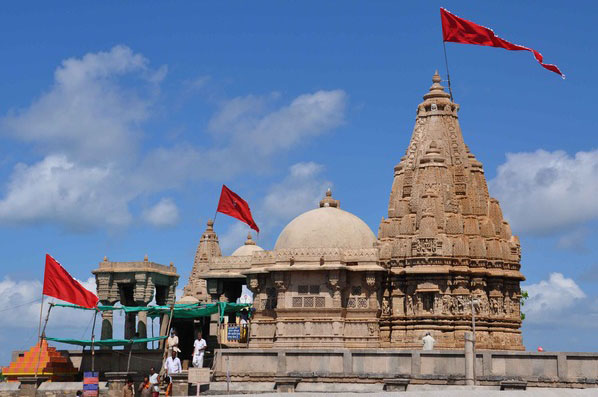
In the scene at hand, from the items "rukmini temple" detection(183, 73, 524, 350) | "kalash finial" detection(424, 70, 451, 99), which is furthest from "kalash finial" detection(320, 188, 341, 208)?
"kalash finial" detection(424, 70, 451, 99)

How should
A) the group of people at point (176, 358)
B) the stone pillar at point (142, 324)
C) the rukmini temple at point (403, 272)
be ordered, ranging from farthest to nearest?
1. the stone pillar at point (142, 324)
2. the rukmini temple at point (403, 272)
3. the group of people at point (176, 358)

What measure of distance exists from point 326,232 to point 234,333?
21.5ft

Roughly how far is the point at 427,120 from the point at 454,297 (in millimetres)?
10376

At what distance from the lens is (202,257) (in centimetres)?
6812

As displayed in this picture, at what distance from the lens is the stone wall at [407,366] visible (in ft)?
109

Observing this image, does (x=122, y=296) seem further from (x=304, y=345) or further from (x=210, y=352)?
(x=304, y=345)

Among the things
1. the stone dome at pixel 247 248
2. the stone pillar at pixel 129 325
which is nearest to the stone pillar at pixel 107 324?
Result: the stone pillar at pixel 129 325

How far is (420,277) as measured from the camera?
154 ft

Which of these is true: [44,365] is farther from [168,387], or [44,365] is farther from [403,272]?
[403,272]

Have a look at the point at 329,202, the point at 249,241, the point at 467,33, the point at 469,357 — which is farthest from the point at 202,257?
the point at 469,357

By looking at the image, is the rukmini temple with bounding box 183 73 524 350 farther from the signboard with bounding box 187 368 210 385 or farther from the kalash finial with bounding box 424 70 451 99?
the signboard with bounding box 187 368 210 385

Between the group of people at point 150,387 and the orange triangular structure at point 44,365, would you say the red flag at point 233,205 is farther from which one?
the group of people at point 150,387

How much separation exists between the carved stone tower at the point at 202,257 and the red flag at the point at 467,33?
93.5 ft

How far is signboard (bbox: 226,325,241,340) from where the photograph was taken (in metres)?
47.7
